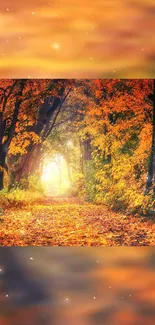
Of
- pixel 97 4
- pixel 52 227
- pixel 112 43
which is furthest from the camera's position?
pixel 52 227

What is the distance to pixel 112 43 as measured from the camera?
4.01 m

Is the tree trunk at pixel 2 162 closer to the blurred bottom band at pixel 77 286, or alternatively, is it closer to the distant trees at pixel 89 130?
the distant trees at pixel 89 130

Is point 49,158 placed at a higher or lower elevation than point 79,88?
lower

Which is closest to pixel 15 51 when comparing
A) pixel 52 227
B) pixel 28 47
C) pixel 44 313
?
pixel 28 47

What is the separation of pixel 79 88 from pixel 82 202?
4.34 feet

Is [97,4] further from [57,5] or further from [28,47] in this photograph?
[28,47]

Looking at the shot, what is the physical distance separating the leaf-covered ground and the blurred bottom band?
1045 millimetres

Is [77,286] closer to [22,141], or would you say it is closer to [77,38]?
[77,38]

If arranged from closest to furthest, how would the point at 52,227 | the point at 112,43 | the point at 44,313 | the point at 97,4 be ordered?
the point at 97,4 → the point at 112,43 → the point at 44,313 → the point at 52,227

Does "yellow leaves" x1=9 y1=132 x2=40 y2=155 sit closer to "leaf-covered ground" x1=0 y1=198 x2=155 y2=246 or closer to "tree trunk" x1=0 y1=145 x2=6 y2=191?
"tree trunk" x1=0 y1=145 x2=6 y2=191

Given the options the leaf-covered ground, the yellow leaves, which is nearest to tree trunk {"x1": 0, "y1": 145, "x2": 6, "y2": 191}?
the yellow leaves

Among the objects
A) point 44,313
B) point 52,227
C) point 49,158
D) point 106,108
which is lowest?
point 44,313

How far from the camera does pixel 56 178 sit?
6160mm

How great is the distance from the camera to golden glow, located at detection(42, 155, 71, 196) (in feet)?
20.1
